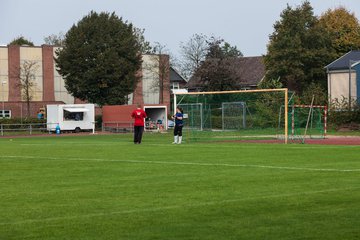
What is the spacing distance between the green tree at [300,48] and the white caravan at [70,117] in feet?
80.7

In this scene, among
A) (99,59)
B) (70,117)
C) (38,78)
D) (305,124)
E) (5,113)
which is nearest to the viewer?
(305,124)

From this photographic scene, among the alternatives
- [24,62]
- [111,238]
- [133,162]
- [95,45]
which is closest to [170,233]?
[111,238]

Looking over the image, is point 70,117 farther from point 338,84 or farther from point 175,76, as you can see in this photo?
point 175,76

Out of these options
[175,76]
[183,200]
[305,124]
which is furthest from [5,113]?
[183,200]

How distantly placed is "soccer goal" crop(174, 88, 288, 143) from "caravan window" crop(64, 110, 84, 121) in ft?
81.9

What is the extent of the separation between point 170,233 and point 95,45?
2673 inches

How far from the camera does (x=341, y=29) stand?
91.4m

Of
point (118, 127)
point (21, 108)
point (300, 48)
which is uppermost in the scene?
point (300, 48)

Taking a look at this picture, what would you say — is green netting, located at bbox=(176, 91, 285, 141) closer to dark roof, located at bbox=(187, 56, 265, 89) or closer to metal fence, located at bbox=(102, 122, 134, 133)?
metal fence, located at bbox=(102, 122, 134, 133)

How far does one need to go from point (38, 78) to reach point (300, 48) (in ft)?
98.7

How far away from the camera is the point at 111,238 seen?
9.13 m

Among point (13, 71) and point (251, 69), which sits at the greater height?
point (251, 69)

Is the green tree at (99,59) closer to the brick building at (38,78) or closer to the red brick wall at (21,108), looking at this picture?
the brick building at (38,78)

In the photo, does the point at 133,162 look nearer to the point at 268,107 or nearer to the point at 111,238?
the point at 111,238
